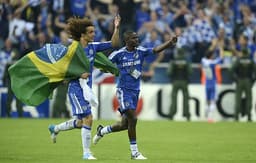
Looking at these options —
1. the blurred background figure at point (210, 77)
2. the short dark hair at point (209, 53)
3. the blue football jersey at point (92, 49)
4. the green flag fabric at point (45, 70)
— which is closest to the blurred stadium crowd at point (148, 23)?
the short dark hair at point (209, 53)

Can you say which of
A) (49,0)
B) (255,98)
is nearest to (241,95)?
(255,98)

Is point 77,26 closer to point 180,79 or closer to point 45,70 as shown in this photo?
point 45,70

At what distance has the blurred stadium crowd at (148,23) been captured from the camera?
29062mm

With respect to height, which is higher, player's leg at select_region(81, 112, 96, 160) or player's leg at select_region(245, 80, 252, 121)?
player's leg at select_region(81, 112, 96, 160)

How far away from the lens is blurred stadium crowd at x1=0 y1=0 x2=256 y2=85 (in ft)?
95.3

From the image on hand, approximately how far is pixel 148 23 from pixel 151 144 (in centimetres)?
1065

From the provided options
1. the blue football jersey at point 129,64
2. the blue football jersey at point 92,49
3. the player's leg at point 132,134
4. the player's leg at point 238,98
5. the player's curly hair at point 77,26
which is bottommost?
the player's leg at point 238,98

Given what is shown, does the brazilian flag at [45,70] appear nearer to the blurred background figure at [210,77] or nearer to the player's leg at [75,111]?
the player's leg at [75,111]

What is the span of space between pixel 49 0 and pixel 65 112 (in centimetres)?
400

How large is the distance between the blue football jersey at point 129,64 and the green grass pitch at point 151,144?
51.7 inches

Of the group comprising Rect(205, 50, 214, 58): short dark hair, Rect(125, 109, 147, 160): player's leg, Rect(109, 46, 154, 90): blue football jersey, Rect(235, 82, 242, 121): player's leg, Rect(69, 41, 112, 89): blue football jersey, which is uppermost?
Rect(69, 41, 112, 89): blue football jersey

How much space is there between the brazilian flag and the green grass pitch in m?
1.10

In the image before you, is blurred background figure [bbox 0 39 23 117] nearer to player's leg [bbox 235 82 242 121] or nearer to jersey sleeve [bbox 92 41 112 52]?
player's leg [bbox 235 82 242 121]

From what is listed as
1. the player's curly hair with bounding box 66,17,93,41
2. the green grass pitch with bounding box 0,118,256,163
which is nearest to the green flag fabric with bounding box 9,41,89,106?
the player's curly hair with bounding box 66,17,93,41
